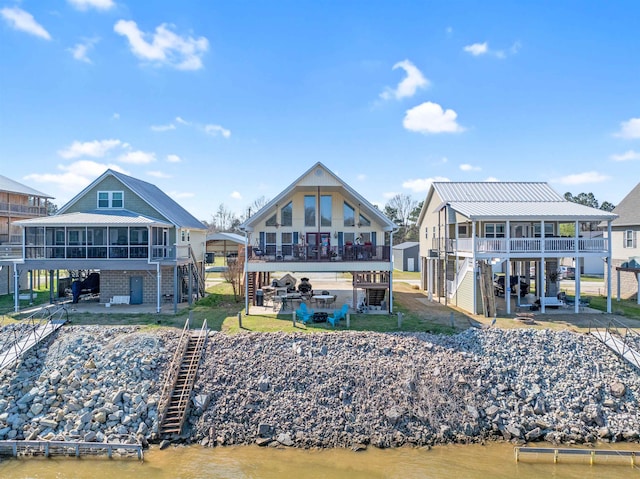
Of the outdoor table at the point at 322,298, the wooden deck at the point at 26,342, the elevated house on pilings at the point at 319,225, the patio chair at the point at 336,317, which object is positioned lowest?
the wooden deck at the point at 26,342

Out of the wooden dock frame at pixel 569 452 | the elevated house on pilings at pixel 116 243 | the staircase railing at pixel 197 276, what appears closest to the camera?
the wooden dock frame at pixel 569 452

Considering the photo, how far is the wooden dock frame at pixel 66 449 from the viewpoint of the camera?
12.2m

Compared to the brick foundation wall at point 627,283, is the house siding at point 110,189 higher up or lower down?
higher up

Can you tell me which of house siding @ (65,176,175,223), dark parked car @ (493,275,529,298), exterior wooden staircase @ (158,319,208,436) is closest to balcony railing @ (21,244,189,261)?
house siding @ (65,176,175,223)

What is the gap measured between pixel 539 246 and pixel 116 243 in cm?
2394

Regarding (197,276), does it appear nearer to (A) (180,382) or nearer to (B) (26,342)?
(B) (26,342)

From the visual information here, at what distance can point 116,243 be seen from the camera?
24.2 metres

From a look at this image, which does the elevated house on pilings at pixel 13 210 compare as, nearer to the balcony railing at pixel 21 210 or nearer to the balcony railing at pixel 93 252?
the balcony railing at pixel 21 210

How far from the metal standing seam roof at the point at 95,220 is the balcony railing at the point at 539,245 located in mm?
18105

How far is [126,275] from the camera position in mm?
24969

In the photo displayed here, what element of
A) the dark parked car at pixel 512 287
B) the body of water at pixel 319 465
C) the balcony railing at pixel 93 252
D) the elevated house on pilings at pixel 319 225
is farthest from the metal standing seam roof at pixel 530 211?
the balcony railing at pixel 93 252

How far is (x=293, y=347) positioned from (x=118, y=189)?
52.1 ft

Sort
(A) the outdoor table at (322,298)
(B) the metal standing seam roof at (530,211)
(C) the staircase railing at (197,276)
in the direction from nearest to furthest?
(B) the metal standing seam roof at (530,211) < (A) the outdoor table at (322,298) < (C) the staircase railing at (197,276)

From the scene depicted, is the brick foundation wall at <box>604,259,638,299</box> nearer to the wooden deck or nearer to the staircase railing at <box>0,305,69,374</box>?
the wooden deck
